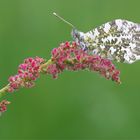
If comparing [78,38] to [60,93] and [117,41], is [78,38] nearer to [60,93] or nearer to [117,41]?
[117,41]

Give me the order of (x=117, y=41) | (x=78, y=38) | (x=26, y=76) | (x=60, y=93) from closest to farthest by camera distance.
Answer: (x=26, y=76) → (x=78, y=38) → (x=117, y=41) → (x=60, y=93)

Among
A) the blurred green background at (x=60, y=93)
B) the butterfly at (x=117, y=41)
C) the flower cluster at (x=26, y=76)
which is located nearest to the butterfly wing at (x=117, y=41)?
the butterfly at (x=117, y=41)

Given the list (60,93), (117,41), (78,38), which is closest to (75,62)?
(78,38)

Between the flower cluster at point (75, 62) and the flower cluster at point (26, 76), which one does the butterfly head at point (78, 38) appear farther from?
the flower cluster at point (26, 76)

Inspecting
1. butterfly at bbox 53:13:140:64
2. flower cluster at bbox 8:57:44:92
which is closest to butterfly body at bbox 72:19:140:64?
butterfly at bbox 53:13:140:64

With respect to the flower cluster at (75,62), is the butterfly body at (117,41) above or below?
above

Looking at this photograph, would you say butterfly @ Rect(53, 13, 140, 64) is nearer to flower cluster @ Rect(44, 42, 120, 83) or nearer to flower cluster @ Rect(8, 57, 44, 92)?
flower cluster @ Rect(44, 42, 120, 83)
